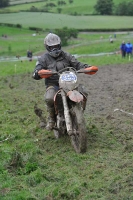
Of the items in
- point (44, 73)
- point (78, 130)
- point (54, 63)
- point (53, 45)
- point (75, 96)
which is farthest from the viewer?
point (54, 63)

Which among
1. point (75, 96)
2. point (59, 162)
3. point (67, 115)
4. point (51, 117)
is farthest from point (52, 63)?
point (59, 162)

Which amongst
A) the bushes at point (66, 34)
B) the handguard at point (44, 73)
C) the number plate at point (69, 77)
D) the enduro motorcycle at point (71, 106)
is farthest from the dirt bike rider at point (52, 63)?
the bushes at point (66, 34)

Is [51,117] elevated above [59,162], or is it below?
above

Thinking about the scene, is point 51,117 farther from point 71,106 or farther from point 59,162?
point 59,162

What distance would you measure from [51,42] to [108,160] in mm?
2840

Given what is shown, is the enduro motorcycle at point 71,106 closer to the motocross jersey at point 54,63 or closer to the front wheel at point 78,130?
the front wheel at point 78,130

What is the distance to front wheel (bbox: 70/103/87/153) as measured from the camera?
7.84 metres

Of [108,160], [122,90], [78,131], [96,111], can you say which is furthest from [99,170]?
[122,90]

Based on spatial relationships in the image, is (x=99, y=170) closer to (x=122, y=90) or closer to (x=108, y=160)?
(x=108, y=160)

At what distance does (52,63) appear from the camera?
916cm

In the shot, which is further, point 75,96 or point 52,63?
point 52,63

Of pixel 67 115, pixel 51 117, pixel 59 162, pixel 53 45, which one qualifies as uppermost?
pixel 53 45

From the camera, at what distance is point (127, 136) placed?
9008 mm

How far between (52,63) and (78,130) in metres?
1.86
